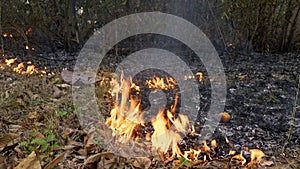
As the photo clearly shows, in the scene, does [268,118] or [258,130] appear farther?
[268,118]

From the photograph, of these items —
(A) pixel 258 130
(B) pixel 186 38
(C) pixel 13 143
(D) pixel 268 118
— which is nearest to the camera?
(C) pixel 13 143

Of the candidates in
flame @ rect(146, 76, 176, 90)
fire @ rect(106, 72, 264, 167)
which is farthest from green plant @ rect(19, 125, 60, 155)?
flame @ rect(146, 76, 176, 90)

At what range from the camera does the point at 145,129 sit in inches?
92.1

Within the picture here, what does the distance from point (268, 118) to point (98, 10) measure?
3080 millimetres

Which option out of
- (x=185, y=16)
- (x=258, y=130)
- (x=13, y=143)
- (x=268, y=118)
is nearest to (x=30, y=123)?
(x=13, y=143)

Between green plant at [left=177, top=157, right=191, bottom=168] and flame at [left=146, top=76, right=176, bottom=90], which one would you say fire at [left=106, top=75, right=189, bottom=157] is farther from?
flame at [left=146, top=76, right=176, bottom=90]

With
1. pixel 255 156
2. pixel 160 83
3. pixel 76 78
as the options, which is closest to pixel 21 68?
pixel 76 78

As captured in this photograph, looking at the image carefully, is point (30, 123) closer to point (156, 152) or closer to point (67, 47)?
point (156, 152)

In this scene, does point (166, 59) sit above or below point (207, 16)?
below

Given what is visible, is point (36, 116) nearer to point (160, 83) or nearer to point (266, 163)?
point (160, 83)

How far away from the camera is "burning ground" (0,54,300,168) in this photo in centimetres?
188

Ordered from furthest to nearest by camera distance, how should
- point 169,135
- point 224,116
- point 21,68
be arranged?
point 21,68
point 224,116
point 169,135

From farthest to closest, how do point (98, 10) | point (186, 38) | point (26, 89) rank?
1. point (186, 38)
2. point (98, 10)
3. point (26, 89)

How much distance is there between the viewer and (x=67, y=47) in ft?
15.7
